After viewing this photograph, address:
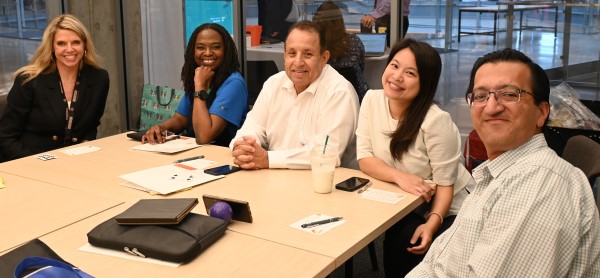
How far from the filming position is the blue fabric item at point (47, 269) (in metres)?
1.63

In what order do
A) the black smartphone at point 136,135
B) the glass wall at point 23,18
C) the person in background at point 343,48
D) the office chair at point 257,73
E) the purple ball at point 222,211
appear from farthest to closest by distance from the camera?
1. the glass wall at point 23,18
2. the office chair at point 257,73
3. the person in background at point 343,48
4. the black smartphone at point 136,135
5. the purple ball at point 222,211

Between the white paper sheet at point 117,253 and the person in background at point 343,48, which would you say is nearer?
the white paper sheet at point 117,253

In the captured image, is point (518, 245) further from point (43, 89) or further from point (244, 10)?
point (244, 10)

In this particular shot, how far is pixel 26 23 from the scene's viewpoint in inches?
242

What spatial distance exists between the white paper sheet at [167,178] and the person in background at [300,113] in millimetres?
228

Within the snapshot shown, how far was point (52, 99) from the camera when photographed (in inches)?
159

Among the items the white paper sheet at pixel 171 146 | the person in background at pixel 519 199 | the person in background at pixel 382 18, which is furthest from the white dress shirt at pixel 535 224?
the person in background at pixel 382 18

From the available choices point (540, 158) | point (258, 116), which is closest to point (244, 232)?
point (540, 158)

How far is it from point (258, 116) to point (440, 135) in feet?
3.35

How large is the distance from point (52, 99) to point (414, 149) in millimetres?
2240

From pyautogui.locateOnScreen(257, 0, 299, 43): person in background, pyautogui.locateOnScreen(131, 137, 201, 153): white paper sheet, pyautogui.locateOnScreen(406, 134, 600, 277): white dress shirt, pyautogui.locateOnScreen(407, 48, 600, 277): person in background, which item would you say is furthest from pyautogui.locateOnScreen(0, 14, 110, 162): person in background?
pyautogui.locateOnScreen(406, 134, 600, 277): white dress shirt

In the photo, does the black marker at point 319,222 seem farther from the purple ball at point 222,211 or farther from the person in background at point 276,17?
the person in background at point 276,17

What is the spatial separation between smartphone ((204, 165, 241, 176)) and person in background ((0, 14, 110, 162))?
1.39 metres

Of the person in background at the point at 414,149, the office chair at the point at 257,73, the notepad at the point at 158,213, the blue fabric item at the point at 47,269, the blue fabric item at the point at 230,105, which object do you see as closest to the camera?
the blue fabric item at the point at 47,269
